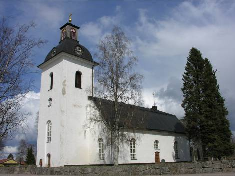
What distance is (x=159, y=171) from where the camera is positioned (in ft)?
56.0

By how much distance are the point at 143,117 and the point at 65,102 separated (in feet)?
31.0

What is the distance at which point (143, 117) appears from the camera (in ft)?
90.9

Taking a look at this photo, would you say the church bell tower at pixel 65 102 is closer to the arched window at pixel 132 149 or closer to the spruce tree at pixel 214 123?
the arched window at pixel 132 149

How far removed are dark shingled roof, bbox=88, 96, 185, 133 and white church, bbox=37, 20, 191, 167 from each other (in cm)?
86

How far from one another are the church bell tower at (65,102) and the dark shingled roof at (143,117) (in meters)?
2.41

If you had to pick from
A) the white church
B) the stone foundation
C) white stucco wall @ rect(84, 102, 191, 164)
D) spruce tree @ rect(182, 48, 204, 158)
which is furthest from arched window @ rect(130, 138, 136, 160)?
the stone foundation

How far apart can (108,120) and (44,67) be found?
36.9 ft

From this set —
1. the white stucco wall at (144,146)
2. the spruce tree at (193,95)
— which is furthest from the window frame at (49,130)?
the spruce tree at (193,95)

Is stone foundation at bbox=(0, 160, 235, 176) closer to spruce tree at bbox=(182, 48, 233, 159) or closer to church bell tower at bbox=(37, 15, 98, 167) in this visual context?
church bell tower at bbox=(37, 15, 98, 167)

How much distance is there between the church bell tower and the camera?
23453 millimetres

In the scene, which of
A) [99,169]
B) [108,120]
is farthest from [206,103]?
[99,169]

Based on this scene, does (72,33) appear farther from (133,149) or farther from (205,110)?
(205,110)

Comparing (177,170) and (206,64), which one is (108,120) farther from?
(206,64)

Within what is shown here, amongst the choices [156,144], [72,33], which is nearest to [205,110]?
[156,144]
